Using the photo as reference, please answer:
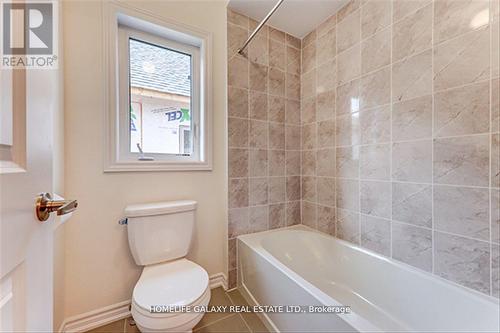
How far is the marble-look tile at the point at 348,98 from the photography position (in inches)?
60.5

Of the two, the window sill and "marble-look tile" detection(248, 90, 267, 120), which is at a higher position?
"marble-look tile" detection(248, 90, 267, 120)

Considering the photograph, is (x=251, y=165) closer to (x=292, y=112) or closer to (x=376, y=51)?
(x=292, y=112)

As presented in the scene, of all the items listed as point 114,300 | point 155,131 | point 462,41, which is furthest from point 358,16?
point 114,300

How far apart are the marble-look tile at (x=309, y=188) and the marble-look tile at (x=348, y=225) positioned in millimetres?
291

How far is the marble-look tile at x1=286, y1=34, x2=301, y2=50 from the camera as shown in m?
1.96

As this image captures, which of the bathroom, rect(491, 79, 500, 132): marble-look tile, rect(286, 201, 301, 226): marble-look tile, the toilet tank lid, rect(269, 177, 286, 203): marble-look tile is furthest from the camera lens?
rect(286, 201, 301, 226): marble-look tile

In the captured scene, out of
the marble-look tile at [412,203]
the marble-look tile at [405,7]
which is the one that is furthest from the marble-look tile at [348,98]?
the marble-look tile at [412,203]

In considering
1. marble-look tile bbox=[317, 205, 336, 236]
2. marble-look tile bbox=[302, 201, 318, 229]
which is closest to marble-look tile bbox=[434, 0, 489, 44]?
marble-look tile bbox=[317, 205, 336, 236]

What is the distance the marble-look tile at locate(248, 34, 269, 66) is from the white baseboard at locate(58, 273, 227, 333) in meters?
2.06

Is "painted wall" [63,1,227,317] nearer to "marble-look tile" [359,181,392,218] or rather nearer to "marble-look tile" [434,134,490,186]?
"marble-look tile" [359,181,392,218]

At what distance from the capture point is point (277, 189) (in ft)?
6.29

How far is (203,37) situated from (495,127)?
1.82 m

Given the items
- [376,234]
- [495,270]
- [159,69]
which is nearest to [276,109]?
[159,69]


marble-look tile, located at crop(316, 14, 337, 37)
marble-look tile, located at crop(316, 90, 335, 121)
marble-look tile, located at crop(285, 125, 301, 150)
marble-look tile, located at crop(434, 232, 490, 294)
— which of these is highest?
marble-look tile, located at crop(316, 14, 337, 37)
